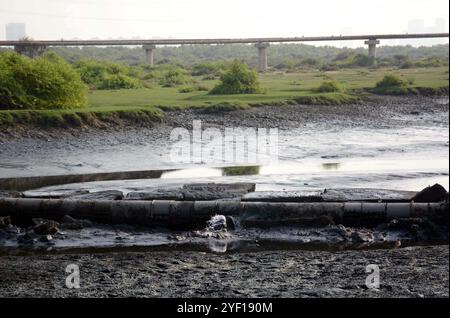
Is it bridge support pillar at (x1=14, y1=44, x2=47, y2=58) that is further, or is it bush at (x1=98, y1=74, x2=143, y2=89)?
bush at (x1=98, y1=74, x2=143, y2=89)

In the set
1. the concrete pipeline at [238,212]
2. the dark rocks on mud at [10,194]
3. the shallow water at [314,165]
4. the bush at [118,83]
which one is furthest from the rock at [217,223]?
the bush at [118,83]

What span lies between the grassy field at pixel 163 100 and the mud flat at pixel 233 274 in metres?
9.74

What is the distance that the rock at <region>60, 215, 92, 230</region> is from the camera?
1016 centimetres

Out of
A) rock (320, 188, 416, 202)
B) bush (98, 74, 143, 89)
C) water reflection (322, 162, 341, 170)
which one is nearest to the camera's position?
rock (320, 188, 416, 202)

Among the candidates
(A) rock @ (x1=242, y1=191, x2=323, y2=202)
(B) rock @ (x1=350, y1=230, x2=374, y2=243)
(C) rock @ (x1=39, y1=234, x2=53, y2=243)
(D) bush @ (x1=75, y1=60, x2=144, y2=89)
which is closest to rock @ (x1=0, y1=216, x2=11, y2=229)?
(C) rock @ (x1=39, y1=234, x2=53, y2=243)

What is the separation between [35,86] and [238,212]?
10.8 metres

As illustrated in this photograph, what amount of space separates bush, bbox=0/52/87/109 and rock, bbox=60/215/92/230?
9.44m

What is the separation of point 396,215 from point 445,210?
0.67 metres

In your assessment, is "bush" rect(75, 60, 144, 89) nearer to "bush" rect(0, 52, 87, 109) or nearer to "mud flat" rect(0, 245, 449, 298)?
"bush" rect(0, 52, 87, 109)

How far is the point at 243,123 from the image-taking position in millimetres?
21031

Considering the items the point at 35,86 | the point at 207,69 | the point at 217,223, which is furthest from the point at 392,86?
the point at 217,223

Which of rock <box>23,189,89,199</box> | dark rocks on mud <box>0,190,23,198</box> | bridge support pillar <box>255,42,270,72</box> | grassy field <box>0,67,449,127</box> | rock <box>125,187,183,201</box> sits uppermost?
bridge support pillar <box>255,42,270,72</box>

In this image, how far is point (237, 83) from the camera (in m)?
26.9
